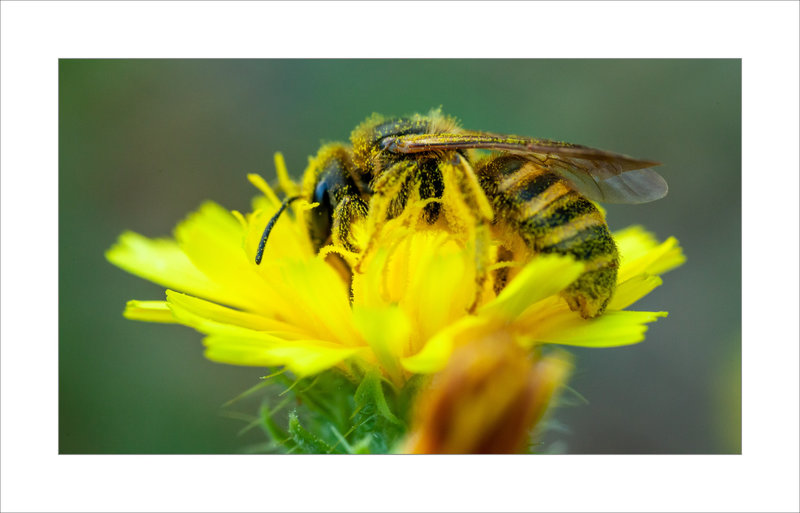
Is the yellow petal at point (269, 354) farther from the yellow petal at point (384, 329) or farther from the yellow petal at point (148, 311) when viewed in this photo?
the yellow petal at point (148, 311)

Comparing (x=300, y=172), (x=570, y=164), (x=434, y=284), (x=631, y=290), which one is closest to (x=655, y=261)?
(x=631, y=290)

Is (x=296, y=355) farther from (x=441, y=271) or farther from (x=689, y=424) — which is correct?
(x=689, y=424)

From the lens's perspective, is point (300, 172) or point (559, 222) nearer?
point (559, 222)

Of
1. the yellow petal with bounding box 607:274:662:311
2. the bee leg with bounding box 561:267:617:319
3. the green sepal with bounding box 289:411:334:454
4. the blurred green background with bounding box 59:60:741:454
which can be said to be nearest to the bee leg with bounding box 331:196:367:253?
the green sepal with bounding box 289:411:334:454

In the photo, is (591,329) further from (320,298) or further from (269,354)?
(269,354)

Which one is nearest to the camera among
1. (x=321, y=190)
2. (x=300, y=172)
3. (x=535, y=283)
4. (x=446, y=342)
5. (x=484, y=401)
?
(x=484, y=401)
